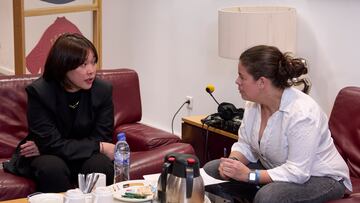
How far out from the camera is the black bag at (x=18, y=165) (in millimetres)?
2846

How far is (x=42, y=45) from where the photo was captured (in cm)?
411

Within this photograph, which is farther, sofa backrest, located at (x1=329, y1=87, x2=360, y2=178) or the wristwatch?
sofa backrest, located at (x1=329, y1=87, x2=360, y2=178)

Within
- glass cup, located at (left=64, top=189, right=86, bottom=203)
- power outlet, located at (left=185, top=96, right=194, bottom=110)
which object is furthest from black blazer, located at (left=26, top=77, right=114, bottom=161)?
power outlet, located at (left=185, top=96, right=194, bottom=110)

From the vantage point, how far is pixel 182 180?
214cm

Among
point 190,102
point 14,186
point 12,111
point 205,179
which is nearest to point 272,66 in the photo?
point 205,179

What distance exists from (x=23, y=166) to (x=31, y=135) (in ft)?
0.53

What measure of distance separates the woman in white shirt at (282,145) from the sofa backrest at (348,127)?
371 millimetres

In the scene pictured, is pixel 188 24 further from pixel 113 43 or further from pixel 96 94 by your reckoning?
pixel 96 94

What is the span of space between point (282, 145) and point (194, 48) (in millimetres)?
2105

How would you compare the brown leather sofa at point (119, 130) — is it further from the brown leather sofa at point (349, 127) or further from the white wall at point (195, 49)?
the white wall at point (195, 49)

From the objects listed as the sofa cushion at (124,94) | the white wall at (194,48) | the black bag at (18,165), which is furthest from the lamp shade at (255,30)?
the black bag at (18,165)

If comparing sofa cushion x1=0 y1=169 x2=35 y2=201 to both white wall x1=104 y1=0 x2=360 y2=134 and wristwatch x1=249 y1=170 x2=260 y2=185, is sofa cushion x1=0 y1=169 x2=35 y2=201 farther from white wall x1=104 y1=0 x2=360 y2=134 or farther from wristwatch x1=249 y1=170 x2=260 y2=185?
white wall x1=104 y1=0 x2=360 y2=134

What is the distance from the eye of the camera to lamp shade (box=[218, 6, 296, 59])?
333cm

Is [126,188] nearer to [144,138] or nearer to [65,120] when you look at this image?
[65,120]
